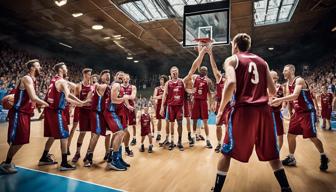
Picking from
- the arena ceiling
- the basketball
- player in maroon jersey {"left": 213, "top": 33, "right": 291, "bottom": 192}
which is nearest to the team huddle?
player in maroon jersey {"left": 213, "top": 33, "right": 291, "bottom": 192}

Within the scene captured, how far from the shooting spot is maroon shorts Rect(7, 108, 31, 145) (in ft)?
11.8

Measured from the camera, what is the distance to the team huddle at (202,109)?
7.74ft

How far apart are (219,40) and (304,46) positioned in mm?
12166

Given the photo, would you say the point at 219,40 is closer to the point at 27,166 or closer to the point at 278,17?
the point at 27,166

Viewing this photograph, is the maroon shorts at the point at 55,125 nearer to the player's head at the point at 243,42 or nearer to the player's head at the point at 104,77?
the player's head at the point at 104,77

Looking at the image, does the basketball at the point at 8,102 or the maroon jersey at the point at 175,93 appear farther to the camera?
the maroon jersey at the point at 175,93

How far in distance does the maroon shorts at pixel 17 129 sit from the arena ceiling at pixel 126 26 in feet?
19.3

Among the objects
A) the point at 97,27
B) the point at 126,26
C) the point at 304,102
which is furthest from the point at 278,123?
the point at 97,27

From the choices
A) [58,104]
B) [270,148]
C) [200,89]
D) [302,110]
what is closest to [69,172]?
[58,104]

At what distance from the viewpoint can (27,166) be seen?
13.3 feet

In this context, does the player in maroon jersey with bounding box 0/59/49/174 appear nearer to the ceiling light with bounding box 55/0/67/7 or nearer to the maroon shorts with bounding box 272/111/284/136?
the maroon shorts with bounding box 272/111/284/136

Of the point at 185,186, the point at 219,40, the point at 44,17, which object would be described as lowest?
the point at 185,186

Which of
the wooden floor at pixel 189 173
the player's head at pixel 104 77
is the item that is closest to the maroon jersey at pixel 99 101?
the player's head at pixel 104 77

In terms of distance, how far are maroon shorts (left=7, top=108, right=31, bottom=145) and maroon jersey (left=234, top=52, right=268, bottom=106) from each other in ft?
11.1
